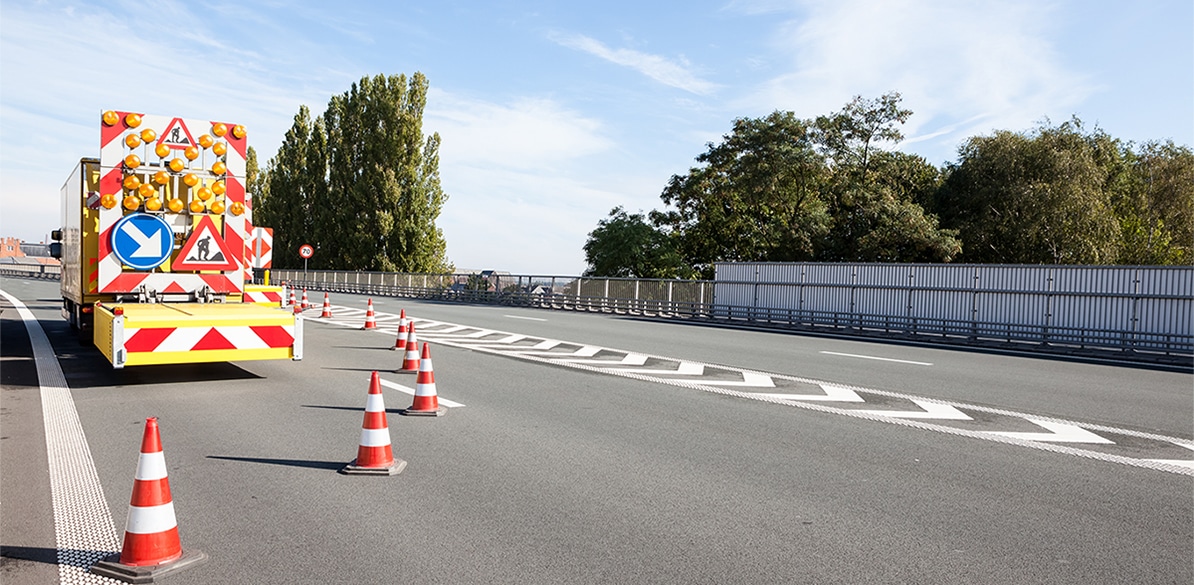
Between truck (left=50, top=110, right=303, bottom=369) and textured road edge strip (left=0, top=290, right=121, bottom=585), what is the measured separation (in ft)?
5.02

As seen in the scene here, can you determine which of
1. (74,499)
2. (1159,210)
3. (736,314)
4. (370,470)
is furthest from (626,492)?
(1159,210)

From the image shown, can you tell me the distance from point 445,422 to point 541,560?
4.00 meters

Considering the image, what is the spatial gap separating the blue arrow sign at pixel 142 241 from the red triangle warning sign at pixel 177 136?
101cm

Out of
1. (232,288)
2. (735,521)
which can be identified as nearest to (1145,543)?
(735,521)

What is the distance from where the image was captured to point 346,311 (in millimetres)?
28031

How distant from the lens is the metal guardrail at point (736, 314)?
1952 cm

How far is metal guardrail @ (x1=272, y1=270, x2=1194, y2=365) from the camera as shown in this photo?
64.0 feet

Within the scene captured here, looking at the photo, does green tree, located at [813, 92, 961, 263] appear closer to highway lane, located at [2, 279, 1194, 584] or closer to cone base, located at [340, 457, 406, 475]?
highway lane, located at [2, 279, 1194, 584]

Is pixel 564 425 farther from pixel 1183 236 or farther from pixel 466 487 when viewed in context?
pixel 1183 236

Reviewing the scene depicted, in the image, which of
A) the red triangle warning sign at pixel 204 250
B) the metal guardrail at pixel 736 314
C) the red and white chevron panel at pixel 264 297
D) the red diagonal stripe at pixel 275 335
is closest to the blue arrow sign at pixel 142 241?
the red triangle warning sign at pixel 204 250

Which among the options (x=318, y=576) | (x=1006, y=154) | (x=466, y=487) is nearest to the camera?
(x=318, y=576)

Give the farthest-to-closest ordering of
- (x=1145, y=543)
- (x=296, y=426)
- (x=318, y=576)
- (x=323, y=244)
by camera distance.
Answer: (x=323, y=244), (x=296, y=426), (x=1145, y=543), (x=318, y=576)

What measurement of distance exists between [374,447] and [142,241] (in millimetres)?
6867

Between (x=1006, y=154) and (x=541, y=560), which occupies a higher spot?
(x=1006, y=154)
